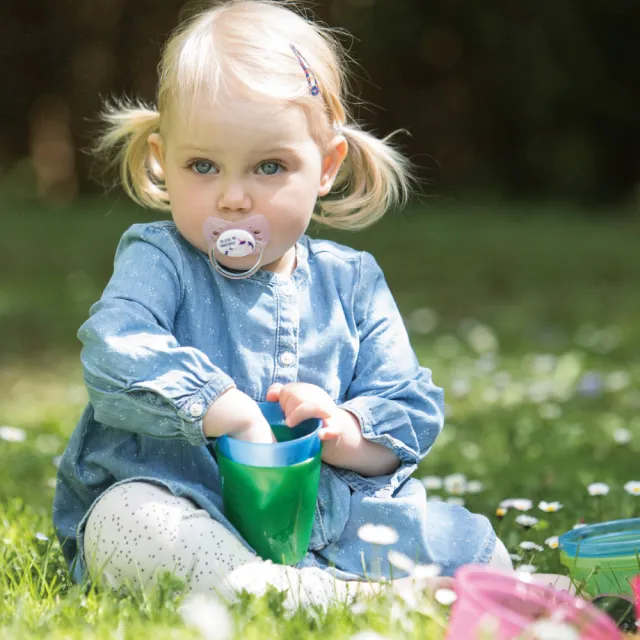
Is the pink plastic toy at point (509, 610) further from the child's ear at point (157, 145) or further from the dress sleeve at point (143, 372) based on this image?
the child's ear at point (157, 145)

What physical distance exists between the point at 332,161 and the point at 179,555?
102cm

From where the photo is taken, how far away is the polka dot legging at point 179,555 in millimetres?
2186

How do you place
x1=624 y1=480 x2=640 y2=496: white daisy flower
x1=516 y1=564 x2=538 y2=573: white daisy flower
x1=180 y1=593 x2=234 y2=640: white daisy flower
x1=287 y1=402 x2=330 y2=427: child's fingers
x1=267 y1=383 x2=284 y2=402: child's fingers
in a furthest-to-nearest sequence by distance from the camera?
x1=624 y1=480 x2=640 y2=496: white daisy flower < x1=516 y1=564 x2=538 y2=573: white daisy flower < x1=267 y1=383 x2=284 y2=402: child's fingers < x1=287 y1=402 x2=330 y2=427: child's fingers < x1=180 y1=593 x2=234 y2=640: white daisy flower

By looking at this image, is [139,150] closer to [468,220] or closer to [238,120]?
[238,120]

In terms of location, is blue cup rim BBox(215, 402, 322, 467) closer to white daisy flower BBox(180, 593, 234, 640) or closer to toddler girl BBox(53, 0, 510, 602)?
toddler girl BBox(53, 0, 510, 602)

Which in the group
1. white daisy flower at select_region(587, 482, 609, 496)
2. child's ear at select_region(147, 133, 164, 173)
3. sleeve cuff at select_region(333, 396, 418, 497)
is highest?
child's ear at select_region(147, 133, 164, 173)

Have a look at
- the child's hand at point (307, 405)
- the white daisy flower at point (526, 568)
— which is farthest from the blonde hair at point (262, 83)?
the white daisy flower at point (526, 568)

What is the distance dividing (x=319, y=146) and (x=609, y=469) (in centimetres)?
163

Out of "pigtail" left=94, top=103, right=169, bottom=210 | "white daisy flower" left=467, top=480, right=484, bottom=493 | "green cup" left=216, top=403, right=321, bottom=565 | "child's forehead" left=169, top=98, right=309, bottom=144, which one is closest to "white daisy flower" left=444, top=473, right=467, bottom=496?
Answer: "white daisy flower" left=467, top=480, right=484, bottom=493

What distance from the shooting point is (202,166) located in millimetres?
2443

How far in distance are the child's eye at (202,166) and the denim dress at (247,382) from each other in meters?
0.17

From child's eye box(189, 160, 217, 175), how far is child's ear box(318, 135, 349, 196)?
1.00 ft

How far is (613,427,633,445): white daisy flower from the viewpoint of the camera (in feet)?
12.2

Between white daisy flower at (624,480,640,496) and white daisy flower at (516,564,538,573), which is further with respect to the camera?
white daisy flower at (624,480,640,496)
